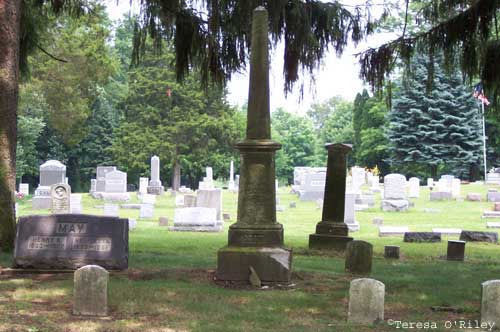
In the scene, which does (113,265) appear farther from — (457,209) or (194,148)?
(194,148)

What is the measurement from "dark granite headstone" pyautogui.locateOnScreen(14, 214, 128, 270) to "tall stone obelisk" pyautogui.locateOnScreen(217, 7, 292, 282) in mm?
1484

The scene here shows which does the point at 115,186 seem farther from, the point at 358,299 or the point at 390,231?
the point at 358,299

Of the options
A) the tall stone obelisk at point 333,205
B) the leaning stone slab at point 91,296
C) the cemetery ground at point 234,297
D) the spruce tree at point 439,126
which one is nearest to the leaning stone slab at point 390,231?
the tall stone obelisk at point 333,205

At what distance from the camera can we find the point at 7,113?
30.7ft

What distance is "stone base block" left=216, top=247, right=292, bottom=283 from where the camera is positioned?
7484mm

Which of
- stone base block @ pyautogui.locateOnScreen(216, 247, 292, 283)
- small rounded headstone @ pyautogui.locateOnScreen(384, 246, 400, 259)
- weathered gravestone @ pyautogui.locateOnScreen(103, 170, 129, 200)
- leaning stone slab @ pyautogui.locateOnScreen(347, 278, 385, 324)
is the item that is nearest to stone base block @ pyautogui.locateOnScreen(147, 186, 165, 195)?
weathered gravestone @ pyautogui.locateOnScreen(103, 170, 129, 200)

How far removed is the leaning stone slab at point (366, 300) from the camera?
5.74 meters

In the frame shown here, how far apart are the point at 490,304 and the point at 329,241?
7129mm

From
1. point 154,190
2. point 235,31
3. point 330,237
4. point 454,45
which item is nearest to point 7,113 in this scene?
point 235,31

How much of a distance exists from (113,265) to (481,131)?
4538 cm

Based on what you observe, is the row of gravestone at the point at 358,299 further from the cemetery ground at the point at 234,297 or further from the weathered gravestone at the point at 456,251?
the weathered gravestone at the point at 456,251

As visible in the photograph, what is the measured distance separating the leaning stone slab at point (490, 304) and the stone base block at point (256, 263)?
98.4 inches

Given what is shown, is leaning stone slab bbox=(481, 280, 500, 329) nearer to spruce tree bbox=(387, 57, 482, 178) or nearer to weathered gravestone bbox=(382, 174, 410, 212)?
weathered gravestone bbox=(382, 174, 410, 212)

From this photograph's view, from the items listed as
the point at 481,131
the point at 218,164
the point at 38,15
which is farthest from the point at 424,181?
the point at 38,15
